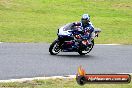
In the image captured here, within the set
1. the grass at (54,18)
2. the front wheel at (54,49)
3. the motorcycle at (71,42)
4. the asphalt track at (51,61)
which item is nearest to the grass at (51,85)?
the asphalt track at (51,61)

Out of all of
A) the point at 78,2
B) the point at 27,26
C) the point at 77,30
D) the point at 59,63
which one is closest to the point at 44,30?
the point at 27,26

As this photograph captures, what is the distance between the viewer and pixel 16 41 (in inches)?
829

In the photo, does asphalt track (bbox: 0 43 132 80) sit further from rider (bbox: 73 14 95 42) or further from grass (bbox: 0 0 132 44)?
grass (bbox: 0 0 132 44)

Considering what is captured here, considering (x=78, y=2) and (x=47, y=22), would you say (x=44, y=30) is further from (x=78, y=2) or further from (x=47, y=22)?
(x=78, y=2)

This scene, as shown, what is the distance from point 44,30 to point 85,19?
373 inches

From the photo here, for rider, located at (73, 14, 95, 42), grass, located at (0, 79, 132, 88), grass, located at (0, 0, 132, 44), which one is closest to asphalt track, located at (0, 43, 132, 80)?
rider, located at (73, 14, 95, 42)

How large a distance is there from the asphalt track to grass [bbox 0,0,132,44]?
10.9 ft

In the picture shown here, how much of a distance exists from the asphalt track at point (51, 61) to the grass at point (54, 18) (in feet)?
10.9

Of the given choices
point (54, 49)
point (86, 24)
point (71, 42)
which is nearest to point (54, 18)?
point (86, 24)

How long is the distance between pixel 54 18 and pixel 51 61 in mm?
18323

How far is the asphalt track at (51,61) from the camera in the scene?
13.3 meters

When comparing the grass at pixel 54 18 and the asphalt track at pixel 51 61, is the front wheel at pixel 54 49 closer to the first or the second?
the asphalt track at pixel 51 61

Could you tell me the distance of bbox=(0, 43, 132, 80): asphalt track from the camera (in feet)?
43.7

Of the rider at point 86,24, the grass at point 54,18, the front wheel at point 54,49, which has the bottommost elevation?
the grass at point 54,18
